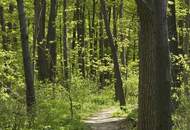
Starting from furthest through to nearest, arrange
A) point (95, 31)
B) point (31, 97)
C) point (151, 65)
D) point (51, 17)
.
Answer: point (95, 31)
point (51, 17)
point (31, 97)
point (151, 65)

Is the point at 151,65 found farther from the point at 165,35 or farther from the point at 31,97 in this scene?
the point at 31,97

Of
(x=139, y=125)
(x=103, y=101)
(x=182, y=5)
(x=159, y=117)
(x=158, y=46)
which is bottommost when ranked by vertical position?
(x=103, y=101)

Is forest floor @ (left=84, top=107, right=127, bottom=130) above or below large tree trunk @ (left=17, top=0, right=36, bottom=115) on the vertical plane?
below

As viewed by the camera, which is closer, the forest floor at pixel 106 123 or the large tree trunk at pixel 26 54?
the large tree trunk at pixel 26 54

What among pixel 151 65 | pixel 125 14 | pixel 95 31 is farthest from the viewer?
pixel 95 31

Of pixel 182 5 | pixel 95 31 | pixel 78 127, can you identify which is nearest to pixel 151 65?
pixel 78 127

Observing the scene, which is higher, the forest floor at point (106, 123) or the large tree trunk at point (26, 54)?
A: the large tree trunk at point (26, 54)

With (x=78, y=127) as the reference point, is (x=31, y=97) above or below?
above

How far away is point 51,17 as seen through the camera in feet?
78.6

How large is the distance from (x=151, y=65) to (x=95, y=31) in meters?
32.3

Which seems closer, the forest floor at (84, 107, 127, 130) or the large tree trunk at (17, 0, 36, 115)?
Result: the large tree trunk at (17, 0, 36, 115)

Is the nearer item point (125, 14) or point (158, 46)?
point (158, 46)

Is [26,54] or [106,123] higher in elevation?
[26,54]

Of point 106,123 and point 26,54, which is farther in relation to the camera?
point 106,123
